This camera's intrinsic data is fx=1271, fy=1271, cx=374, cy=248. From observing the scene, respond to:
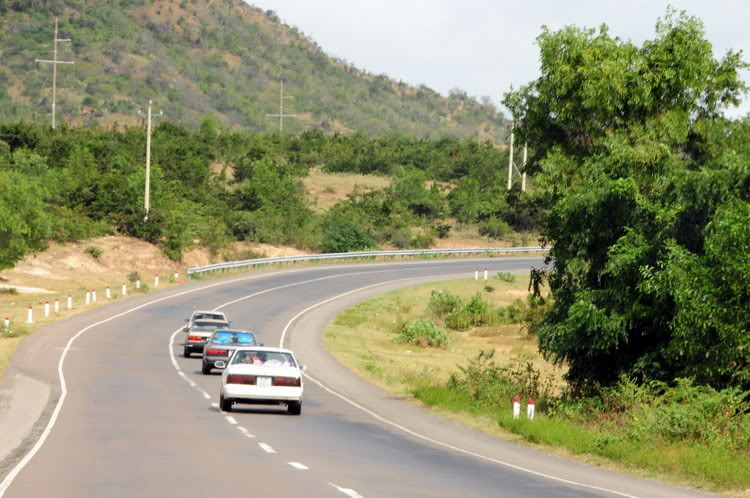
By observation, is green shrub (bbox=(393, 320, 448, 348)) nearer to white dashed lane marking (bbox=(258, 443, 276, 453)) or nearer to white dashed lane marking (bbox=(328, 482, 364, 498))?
white dashed lane marking (bbox=(258, 443, 276, 453))

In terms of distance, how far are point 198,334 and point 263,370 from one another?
56.9 feet

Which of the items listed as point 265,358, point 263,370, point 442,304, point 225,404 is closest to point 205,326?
point 265,358

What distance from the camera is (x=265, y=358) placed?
1109 inches

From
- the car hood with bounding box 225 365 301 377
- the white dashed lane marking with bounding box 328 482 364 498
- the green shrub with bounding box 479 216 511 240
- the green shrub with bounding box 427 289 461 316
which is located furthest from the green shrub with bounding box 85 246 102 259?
the white dashed lane marking with bounding box 328 482 364 498

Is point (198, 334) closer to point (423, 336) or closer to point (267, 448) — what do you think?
point (423, 336)

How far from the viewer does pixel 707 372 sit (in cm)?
2562

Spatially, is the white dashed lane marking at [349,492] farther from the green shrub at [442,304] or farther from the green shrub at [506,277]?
the green shrub at [506,277]

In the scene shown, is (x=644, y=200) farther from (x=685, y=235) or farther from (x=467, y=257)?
(x=467, y=257)

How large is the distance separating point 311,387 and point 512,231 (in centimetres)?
7736

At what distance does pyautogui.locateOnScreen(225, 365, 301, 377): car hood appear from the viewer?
89.8ft

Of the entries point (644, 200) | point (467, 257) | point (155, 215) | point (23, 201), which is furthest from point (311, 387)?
point (467, 257)

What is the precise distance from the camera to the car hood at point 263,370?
27.4m

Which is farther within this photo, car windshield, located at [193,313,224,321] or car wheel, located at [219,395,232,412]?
car windshield, located at [193,313,224,321]

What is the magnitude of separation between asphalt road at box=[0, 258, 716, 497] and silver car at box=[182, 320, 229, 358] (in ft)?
1.74
